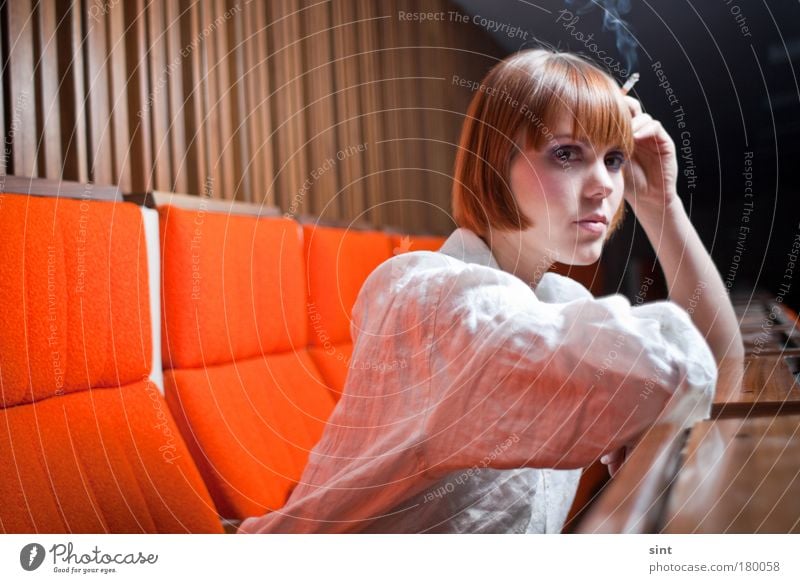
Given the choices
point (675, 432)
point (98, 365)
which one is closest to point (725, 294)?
point (675, 432)

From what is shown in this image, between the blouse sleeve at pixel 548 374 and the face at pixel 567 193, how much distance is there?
0.05m

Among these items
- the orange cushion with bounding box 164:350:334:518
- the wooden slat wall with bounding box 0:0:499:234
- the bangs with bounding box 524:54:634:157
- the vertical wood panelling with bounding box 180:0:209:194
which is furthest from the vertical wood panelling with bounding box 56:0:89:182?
the bangs with bounding box 524:54:634:157

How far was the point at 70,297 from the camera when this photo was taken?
2.12 ft

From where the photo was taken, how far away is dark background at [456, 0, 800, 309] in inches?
23.9

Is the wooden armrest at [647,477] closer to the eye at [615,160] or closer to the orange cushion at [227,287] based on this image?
the eye at [615,160]

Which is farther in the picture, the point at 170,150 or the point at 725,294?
the point at 170,150

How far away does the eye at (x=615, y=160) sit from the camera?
1.86 feet

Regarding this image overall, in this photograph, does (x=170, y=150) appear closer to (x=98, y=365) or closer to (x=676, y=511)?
(x=98, y=365)

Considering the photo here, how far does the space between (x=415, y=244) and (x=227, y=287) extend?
0.22 meters

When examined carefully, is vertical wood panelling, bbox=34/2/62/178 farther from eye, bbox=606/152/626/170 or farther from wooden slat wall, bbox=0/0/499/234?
eye, bbox=606/152/626/170

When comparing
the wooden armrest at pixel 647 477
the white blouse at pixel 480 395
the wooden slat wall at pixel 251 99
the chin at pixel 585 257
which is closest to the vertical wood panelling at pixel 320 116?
the wooden slat wall at pixel 251 99

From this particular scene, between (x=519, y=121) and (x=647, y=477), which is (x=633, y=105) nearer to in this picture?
(x=519, y=121)
